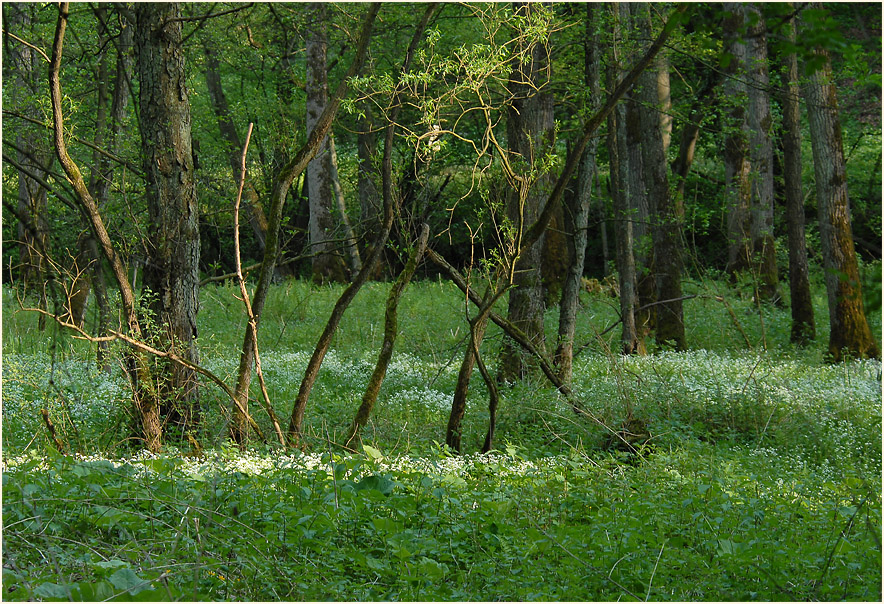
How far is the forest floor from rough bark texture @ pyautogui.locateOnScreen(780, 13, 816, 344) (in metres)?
4.47

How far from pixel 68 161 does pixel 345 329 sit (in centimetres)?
801

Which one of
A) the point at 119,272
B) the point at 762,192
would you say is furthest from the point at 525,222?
the point at 762,192

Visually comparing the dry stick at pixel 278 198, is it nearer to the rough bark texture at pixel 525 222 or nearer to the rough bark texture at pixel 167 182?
the rough bark texture at pixel 167 182

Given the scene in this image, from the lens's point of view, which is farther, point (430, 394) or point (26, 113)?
point (26, 113)

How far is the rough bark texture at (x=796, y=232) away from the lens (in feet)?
43.8

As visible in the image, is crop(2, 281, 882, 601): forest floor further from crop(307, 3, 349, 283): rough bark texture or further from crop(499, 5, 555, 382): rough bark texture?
crop(307, 3, 349, 283): rough bark texture

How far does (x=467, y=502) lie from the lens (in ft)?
16.3

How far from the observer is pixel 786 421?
779cm

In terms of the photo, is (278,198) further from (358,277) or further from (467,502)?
(467,502)

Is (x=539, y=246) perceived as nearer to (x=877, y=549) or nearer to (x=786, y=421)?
(x=786, y=421)

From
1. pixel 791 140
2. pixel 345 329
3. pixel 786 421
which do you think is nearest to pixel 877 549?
pixel 786 421

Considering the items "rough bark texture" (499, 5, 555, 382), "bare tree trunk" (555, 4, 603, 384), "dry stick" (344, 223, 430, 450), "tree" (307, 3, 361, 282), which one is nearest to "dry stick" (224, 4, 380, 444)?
"dry stick" (344, 223, 430, 450)

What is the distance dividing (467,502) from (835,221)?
937cm

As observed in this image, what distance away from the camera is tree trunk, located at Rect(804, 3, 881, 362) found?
11695mm
